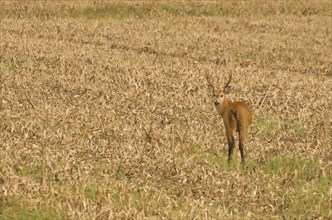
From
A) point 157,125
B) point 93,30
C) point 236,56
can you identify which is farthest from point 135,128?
point 93,30

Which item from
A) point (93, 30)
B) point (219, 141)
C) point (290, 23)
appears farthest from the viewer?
point (290, 23)

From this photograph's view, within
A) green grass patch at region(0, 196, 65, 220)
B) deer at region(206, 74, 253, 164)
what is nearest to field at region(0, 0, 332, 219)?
green grass patch at region(0, 196, 65, 220)

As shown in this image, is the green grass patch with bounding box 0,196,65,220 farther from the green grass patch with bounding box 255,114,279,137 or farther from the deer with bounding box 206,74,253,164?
the green grass patch with bounding box 255,114,279,137

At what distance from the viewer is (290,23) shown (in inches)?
Answer: 1238

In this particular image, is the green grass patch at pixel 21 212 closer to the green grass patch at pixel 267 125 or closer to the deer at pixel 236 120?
the deer at pixel 236 120

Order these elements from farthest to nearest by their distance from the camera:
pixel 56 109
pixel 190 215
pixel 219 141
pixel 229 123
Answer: pixel 56 109, pixel 219 141, pixel 229 123, pixel 190 215

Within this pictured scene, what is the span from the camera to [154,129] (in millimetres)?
11000

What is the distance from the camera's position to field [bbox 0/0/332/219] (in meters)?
7.74

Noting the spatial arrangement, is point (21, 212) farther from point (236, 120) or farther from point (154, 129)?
point (154, 129)

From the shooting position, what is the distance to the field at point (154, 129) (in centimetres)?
774

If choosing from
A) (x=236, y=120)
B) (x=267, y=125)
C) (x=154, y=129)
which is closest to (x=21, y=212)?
(x=236, y=120)

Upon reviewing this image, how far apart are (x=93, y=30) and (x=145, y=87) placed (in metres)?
12.2

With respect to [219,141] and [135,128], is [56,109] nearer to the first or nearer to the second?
[135,128]

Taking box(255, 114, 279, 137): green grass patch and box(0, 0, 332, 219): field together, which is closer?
box(0, 0, 332, 219): field
